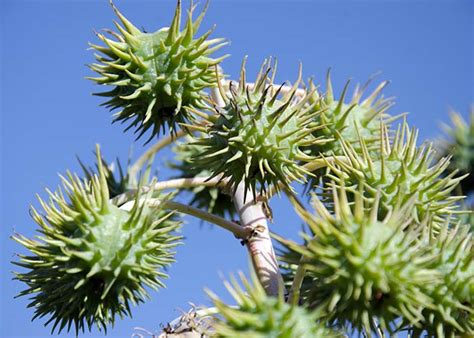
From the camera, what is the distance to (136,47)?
14.5ft

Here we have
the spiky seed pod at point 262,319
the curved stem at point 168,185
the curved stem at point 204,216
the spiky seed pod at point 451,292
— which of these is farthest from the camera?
the curved stem at point 168,185

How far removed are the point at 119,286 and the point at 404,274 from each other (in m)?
1.45

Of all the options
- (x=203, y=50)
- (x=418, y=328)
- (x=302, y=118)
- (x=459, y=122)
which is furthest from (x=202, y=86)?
(x=459, y=122)

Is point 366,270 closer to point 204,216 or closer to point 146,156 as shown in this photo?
point 204,216

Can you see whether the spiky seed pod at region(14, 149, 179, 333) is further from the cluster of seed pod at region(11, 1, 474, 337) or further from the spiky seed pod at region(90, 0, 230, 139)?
the spiky seed pod at region(90, 0, 230, 139)

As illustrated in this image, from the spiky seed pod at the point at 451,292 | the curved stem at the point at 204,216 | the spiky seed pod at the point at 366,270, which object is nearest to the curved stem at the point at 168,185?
the curved stem at the point at 204,216

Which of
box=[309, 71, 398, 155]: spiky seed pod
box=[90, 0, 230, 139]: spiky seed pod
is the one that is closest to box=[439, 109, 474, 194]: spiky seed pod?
box=[309, 71, 398, 155]: spiky seed pod

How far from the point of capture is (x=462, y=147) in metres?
6.81

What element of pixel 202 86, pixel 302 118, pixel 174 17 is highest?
pixel 174 17

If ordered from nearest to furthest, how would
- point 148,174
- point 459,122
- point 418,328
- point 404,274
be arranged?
point 404,274 → point 418,328 → point 148,174 → point 459,122

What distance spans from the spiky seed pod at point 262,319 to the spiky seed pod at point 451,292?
1.62 feet

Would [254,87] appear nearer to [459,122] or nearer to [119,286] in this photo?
[119,286]

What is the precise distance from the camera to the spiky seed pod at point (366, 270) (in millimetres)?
3229

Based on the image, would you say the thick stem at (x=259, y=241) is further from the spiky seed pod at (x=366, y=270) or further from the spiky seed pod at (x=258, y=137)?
the spiky seed pod at (x=366, y=270)
